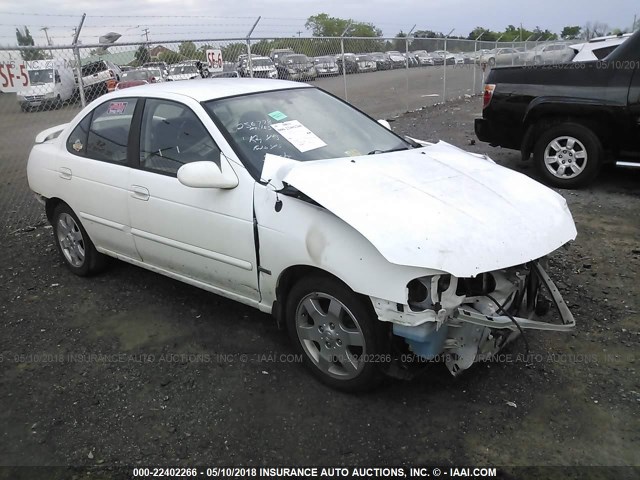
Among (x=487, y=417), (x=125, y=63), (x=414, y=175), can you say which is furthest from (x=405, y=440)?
(x=125, y=63)

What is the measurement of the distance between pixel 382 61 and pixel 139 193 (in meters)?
13.7

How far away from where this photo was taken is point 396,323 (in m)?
2.60

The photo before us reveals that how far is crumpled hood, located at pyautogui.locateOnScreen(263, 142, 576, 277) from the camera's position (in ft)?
8.22

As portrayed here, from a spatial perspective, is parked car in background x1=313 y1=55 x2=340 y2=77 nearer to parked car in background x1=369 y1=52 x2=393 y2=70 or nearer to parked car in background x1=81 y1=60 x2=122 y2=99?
parked car in background x1=81 y1=60 x2=122 y2=99

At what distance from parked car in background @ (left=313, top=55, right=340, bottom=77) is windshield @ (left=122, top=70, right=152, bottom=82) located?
3.60m

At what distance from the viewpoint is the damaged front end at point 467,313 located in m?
2.55

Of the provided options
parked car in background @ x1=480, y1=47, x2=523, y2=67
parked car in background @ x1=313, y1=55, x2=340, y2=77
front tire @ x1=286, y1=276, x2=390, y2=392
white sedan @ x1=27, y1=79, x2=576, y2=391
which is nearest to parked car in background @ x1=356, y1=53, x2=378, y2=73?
parked car in background @ x1=313, y1=55, x2=340, y2=77

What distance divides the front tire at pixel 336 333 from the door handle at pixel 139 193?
1.40 metres

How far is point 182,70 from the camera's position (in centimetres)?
896

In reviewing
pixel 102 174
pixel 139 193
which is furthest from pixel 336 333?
pixel 102 174

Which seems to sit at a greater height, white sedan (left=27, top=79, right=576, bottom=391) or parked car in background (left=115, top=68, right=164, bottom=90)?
parked car in background (left=115, top=68, right=164, bottom=90)

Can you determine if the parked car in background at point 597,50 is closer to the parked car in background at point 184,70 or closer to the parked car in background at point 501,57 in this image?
the parked car in background at point 184,70

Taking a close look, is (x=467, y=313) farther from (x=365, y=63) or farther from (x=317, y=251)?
(x=365, y=63)

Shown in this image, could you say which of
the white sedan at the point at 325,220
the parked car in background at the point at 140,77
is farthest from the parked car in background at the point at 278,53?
the white sedan at the point at 325,220
